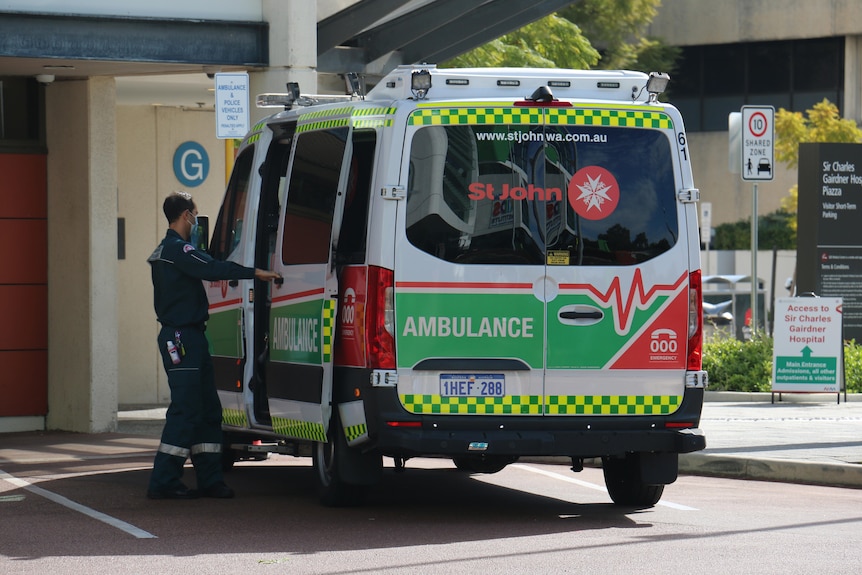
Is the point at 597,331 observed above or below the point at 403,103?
below

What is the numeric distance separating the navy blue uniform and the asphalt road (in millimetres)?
279

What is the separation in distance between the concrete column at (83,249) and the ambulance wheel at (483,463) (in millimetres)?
4672

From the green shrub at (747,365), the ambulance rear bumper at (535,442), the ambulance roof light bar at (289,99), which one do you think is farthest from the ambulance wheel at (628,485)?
the green shrub at (747,365)

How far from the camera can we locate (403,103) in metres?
9.27

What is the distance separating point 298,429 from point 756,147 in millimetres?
9209

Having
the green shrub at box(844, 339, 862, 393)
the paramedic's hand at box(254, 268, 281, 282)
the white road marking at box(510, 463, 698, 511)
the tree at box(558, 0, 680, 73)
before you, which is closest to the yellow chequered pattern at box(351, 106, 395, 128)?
the paramedic's hand at box(254, 268, 281, 282)

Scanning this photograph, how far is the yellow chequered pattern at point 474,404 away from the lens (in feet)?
30.0

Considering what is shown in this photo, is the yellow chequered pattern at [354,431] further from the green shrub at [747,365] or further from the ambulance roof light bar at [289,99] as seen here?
the green shrub at [747,365]

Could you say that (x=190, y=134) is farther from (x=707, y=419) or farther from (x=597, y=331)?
(x=597, y=331)

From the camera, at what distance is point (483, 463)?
11414 mm

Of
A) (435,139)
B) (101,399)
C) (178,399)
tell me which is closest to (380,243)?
(435,139)

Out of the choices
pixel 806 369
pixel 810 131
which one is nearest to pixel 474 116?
pixel 806 369

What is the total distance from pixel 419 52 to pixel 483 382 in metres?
7.56

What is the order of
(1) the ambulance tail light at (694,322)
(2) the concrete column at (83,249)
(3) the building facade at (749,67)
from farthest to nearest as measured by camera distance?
(3) the building facade at (749,67) → (2) the concrete column at (83,249) → (1) the ambulance tail light at (694,322)
